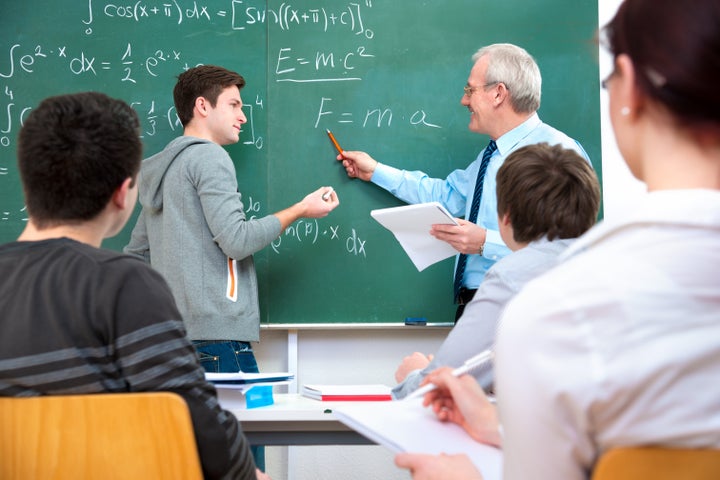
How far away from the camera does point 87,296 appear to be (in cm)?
135

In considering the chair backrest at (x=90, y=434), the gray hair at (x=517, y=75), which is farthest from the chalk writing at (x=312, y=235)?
the chair backrest at (x=90, y=434)

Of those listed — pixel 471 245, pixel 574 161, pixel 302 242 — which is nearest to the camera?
pixel 574 161

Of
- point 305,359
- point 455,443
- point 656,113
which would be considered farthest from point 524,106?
point 656,113

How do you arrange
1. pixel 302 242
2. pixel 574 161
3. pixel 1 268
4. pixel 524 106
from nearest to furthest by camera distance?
pixel 1 268
pixel 574 161
pixel 524 106
pixel 302 242

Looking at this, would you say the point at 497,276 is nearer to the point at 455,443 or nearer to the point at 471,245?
the point at 455,443

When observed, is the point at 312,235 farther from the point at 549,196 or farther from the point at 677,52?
the point at 677,52

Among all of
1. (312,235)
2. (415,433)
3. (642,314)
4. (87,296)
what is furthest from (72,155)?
(312,235)

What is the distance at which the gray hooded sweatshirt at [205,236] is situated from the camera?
9.64 feet

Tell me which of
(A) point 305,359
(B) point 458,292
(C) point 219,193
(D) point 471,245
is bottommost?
(A) point 305,359

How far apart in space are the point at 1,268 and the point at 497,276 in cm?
110

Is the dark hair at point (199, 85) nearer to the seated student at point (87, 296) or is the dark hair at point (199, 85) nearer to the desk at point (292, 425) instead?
the desk at point (292, 425)

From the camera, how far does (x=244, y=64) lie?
11.3ft

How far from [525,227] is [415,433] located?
92 cm

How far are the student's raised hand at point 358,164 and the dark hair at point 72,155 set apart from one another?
1942mm
